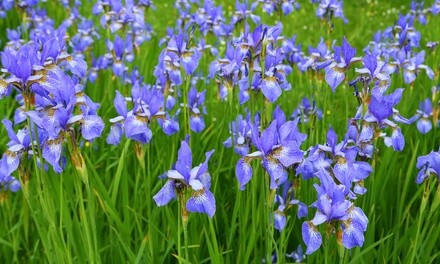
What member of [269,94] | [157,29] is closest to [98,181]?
[269,94]

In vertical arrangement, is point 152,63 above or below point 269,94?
below

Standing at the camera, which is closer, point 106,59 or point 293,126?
point 293,126

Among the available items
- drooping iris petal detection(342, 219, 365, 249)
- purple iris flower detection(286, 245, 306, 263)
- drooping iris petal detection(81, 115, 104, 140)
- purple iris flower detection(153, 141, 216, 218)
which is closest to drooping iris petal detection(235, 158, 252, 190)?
purple iris flower detection(153, 141, 216, 218)

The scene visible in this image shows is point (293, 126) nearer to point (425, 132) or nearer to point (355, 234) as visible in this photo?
point (355, 234)

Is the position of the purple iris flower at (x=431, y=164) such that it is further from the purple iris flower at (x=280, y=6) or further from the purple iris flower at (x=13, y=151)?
the purple iris flower at (x=280, y=6)

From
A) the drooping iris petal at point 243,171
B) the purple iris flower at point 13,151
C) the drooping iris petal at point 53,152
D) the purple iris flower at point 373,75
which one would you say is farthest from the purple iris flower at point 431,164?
the purple iris flower at point 13,151

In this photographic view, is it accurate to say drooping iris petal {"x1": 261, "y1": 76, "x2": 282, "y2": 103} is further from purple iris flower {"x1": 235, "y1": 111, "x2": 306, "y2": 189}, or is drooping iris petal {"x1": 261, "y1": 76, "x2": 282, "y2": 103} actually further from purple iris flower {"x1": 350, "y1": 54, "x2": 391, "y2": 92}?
purple iris flower {"x1": 235, "y1": 111, "x2": 306, "y2": 189}

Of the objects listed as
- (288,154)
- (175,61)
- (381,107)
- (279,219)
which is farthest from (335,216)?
(175,61)
